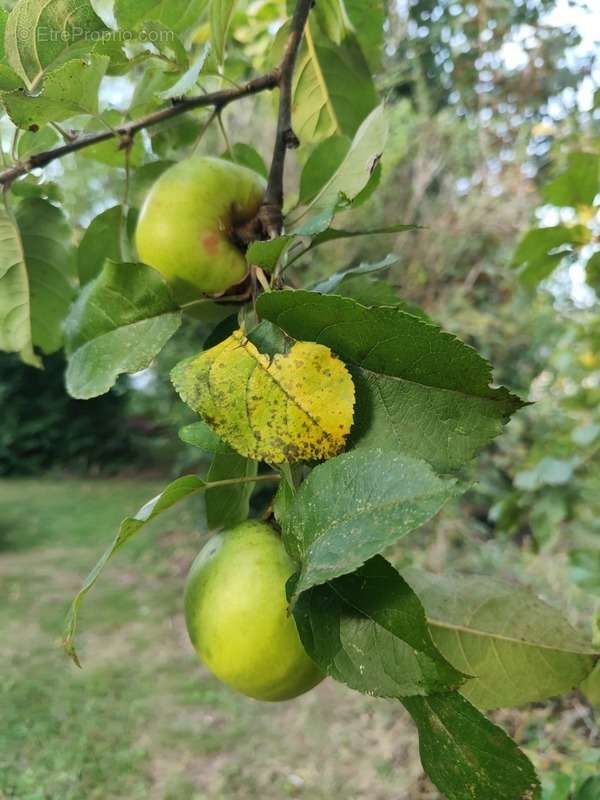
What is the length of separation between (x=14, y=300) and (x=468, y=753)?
0.63 m

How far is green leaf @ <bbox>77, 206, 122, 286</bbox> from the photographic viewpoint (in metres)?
0.74

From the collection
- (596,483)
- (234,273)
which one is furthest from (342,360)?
(596,483)

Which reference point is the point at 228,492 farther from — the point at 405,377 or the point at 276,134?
the point at 276,134

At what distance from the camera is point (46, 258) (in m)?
0.77

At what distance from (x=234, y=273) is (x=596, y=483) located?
5.73 feet

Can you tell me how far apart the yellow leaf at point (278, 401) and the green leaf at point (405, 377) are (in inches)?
0.8

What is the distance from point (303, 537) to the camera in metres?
0.38

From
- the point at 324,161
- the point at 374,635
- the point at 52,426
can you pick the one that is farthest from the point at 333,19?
the point at 52,426

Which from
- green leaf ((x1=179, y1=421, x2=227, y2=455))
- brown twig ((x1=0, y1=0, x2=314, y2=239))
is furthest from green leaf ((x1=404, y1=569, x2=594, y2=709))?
brown twig ((x1=0, y1=0, x2=314, y2=239))

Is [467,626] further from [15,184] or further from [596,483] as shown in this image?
[596,483]

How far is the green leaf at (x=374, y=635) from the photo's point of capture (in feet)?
1.24

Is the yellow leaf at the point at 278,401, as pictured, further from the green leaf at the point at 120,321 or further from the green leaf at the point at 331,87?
the green leaf at the point at 331,87

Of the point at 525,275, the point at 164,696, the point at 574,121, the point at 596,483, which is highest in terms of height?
the point at 525,275

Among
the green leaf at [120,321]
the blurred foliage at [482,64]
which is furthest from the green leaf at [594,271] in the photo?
the blurred foliage at [482,64]
